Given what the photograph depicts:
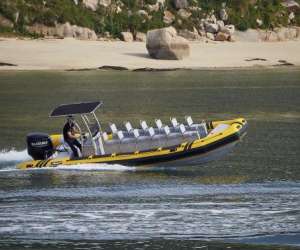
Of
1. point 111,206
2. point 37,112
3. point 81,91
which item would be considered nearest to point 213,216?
point 111,206

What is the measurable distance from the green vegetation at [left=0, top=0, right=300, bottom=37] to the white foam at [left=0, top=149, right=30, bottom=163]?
175ft

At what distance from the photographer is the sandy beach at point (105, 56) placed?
8275 centimetres

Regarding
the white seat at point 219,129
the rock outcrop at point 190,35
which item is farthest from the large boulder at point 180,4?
the white seat at point 219,129

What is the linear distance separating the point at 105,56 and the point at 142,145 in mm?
52329

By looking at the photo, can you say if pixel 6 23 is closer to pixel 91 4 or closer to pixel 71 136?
pixel 91 4

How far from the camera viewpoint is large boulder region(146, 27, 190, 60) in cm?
8394

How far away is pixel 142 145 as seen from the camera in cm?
3325

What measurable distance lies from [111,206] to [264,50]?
6962 centimetres

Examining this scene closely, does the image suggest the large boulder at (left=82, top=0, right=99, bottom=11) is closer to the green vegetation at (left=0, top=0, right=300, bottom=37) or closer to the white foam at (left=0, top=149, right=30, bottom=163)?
the green vegetation at (left=0, top=0, right=300, bottom=37)

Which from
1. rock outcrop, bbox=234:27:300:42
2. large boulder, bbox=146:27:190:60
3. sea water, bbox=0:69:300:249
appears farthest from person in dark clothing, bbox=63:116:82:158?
rock outcrop, bbox=234:27:300:42

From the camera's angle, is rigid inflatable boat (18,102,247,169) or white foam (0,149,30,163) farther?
white foam (0,149,30,163)

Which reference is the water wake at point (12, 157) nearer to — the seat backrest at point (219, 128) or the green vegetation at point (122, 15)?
the seat backrest at point (219, 128)

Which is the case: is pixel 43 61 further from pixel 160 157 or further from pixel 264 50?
pixel 160 157

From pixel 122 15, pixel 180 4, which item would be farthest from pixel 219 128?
pixel 180 4
